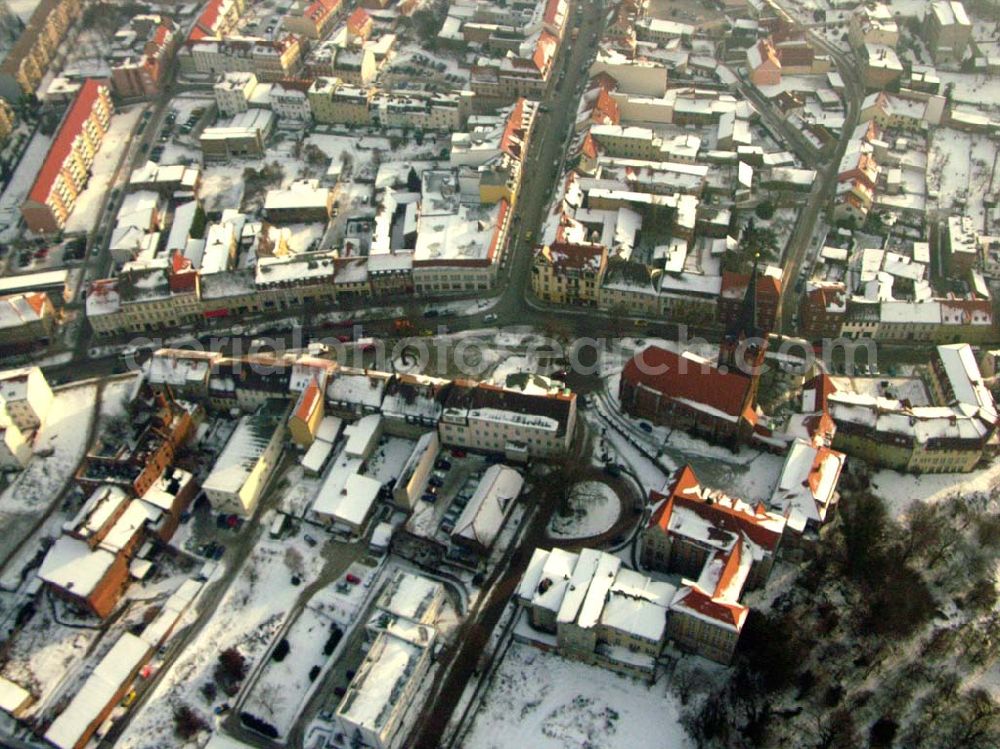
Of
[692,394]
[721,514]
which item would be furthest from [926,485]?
[721,514]

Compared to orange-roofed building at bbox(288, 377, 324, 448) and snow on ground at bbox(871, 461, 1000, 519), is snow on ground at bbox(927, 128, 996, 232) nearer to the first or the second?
snow on ground at bbox(871, 461, 1000, 519)

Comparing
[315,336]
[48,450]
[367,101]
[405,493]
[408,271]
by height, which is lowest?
[48,450]

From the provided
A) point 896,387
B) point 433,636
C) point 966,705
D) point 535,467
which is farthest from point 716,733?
point 896,387

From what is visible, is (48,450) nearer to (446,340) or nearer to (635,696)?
(446,340)

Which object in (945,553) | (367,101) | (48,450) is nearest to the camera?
(945,553)

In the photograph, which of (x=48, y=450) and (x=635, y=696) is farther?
(x=48, y=450)
